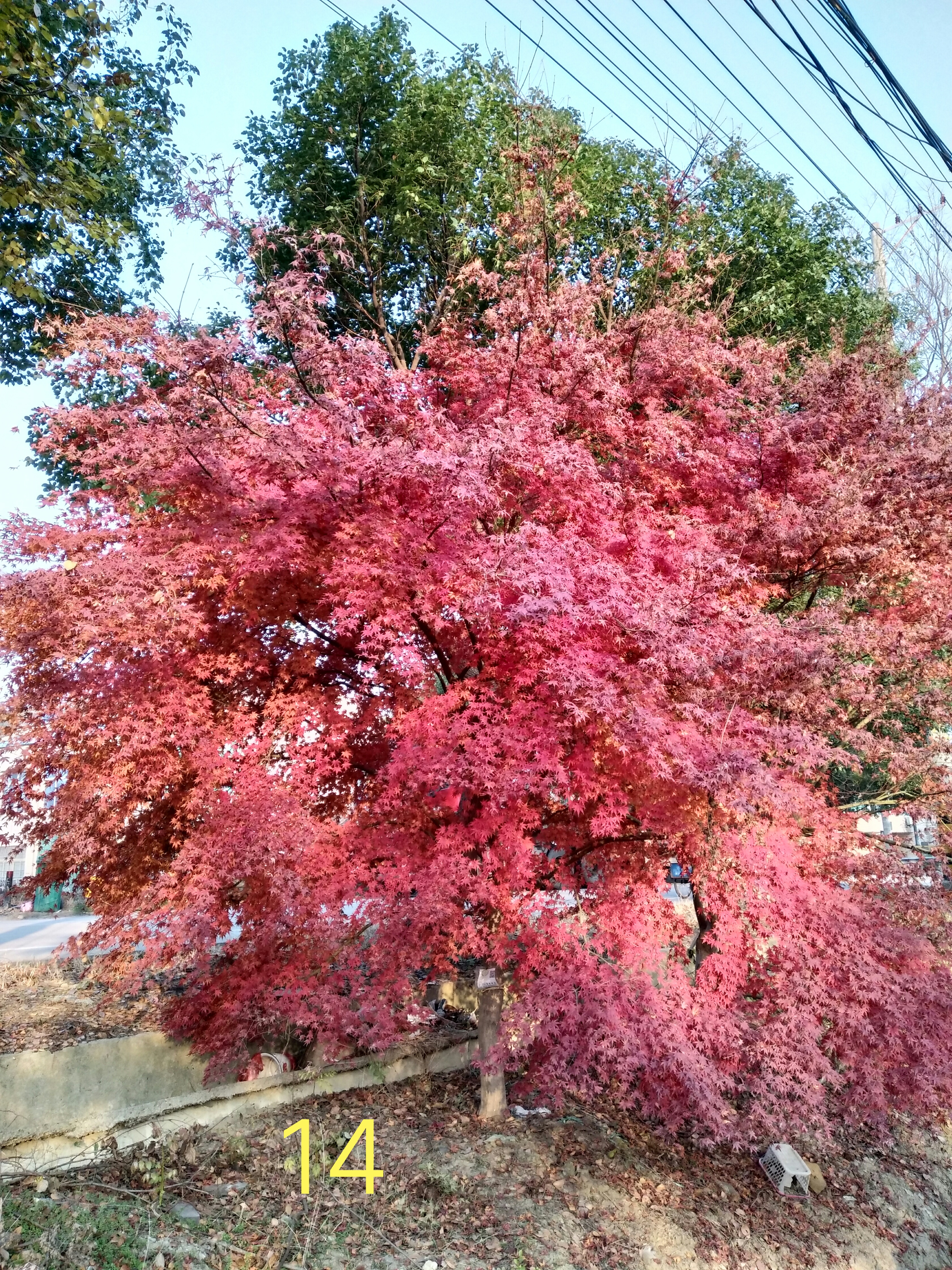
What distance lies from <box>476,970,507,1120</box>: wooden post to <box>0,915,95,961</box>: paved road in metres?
4.46

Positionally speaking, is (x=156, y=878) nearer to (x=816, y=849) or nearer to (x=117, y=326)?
(x=117, y=326)

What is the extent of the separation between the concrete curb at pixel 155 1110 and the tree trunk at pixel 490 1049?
55cm

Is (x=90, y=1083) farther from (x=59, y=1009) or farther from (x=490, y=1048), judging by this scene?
(x=490, y=1048)

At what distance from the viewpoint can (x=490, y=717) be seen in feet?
18.0

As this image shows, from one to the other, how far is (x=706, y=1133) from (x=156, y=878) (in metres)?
4.70

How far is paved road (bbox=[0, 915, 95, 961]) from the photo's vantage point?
32.2 ft

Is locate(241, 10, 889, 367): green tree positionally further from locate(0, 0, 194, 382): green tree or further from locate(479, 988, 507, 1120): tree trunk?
locate(479, 988, 507, 1120): tree trunk

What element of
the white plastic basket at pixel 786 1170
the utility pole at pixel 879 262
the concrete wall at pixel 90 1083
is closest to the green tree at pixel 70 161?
the concrete wall at pixel 90 1083

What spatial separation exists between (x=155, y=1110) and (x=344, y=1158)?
1.34m

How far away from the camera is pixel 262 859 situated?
5016 mm

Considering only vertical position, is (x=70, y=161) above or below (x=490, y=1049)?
above

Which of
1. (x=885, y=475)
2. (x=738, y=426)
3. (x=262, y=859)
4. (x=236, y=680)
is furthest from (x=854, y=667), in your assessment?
(x=236, y=680)

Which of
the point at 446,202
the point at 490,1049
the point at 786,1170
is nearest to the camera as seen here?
the point at 490,1049

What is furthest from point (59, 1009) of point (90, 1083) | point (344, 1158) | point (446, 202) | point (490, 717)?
point (446, 202)
